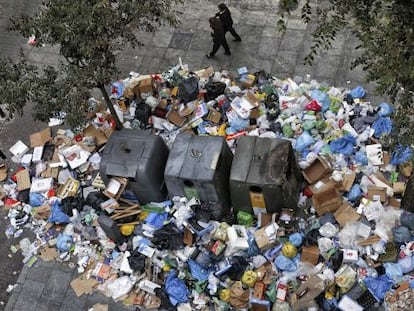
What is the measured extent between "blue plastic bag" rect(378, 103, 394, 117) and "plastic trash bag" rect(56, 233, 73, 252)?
587cm

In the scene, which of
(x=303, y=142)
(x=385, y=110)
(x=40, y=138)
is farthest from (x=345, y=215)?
(x=40, y=138)

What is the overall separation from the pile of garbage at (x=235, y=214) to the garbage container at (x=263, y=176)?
94 millimetres

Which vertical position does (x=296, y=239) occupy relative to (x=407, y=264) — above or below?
below

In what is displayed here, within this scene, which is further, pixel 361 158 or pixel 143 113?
pixel 143 113

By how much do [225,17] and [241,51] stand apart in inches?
36.8

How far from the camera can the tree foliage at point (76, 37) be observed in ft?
26.9

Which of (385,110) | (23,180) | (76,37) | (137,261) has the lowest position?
(23,180)

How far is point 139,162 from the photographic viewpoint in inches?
350

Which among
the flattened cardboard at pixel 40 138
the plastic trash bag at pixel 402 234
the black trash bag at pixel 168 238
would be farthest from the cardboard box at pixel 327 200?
the flattened cardboard at pixel 40 138

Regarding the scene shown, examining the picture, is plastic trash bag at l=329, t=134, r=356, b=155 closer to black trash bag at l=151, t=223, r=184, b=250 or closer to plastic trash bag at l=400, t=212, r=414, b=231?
plastic trash bag at l=400, t=212, r=414, b=231

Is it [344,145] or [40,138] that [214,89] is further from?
[40,138]

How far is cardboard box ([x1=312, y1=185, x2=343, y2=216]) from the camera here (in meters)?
8.64

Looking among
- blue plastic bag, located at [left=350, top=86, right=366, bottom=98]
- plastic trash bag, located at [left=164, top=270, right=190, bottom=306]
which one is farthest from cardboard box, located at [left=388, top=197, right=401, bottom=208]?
plastic trash bag, located at [left=164, top=270, right=190, bottom=306]

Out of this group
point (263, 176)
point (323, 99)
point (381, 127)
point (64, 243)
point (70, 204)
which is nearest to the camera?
point (263, 176)
